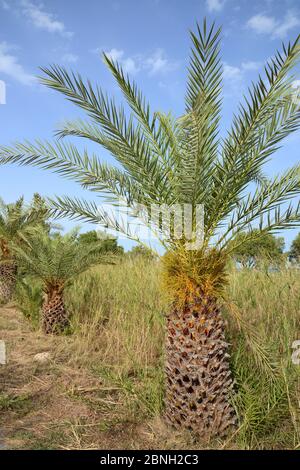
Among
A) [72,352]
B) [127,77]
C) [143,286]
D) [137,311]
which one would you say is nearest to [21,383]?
[72,352]

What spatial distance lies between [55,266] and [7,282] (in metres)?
5.91

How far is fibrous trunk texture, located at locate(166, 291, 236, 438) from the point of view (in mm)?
3548

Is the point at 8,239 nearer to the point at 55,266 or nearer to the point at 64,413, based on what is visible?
the point at 55,266

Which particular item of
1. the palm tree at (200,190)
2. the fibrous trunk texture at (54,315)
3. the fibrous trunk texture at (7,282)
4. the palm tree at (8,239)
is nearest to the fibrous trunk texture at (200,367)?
the palm tree at (200,190)

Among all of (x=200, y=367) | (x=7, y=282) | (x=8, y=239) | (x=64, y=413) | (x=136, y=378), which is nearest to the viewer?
(x=200, y=367)

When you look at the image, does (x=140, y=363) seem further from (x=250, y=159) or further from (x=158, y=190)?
(x=250, y=159)

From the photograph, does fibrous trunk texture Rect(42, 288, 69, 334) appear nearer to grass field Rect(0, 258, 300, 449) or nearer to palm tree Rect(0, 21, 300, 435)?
grass field Rect(0, 258, 300, 449)

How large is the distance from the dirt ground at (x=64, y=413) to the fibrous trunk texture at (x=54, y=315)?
4.68 ft

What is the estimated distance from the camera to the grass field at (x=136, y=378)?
142 inches

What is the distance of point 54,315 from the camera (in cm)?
779

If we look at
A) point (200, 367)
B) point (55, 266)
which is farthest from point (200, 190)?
point (55, 266)
